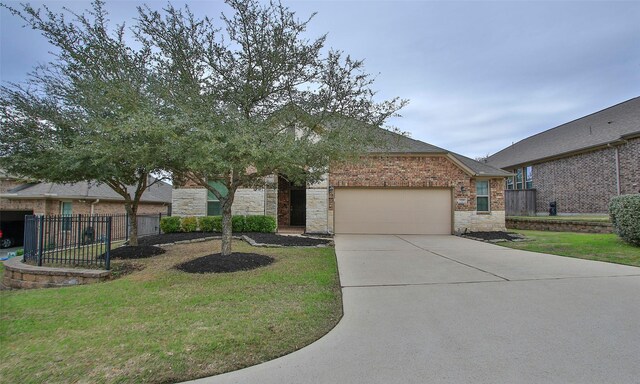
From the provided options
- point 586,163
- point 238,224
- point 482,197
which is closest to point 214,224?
point 238,224

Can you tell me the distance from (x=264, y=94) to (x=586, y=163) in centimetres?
1974

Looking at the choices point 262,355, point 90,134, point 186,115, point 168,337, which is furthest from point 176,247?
point 262,355

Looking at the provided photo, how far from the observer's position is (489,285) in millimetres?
5719

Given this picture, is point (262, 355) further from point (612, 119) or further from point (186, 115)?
point (612, 119)

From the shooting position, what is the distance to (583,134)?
2000 centimetres

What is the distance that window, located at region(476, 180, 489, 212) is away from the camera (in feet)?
51.3

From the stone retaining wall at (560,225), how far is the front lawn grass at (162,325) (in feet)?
47.1

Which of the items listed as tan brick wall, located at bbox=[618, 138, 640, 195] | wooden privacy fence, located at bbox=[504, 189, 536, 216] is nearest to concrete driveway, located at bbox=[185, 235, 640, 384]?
tan brick wall, located at bbox=[618, 138, 640, 195]

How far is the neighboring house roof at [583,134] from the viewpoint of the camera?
1708 centimetres

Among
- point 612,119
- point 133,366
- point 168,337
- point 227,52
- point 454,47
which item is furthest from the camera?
point 612,119

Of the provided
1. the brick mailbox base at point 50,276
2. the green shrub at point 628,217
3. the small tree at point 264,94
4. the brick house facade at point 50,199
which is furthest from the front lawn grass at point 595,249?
the brick house facade at point 50,199

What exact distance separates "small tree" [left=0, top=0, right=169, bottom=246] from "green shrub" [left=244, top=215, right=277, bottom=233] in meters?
5.92

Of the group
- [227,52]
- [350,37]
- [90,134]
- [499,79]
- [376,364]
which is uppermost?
[499,79]

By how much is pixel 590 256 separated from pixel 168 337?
10.1 meters
